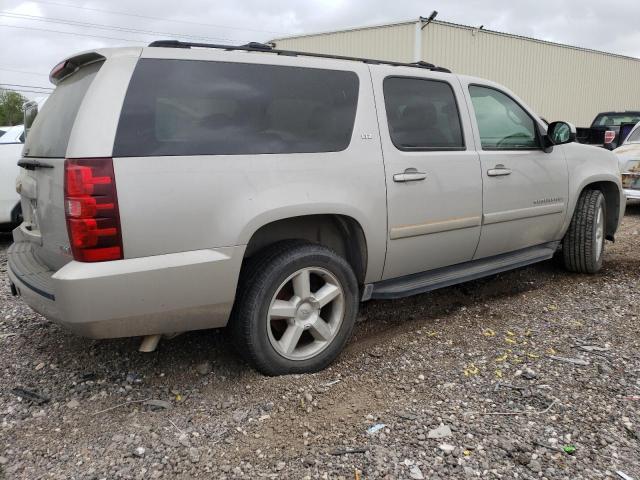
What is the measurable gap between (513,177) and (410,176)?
1.13 metres

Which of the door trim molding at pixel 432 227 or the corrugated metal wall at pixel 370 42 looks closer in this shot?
the door trim molding at pixel 432 227

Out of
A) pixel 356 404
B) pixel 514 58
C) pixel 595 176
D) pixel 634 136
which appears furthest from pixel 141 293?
pixel 514 58

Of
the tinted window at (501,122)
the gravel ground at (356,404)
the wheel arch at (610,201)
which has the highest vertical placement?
the tinted window at (501,122)

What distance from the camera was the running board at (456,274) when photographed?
3471 millimetres

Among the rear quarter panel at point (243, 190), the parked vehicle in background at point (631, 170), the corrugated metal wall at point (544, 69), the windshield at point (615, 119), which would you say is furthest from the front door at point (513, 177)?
the corrugated metal wall at point (544, 69)

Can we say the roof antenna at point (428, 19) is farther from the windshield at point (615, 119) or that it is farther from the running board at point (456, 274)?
the running board at point (456, 274)

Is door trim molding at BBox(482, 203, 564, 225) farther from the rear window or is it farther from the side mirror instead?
the rear window

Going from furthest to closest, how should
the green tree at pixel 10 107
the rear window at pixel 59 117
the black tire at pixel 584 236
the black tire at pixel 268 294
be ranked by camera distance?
the green tree at pixel 10 107
the black tire at pixel 584 236
the black tire at pixel 268 294
the rear window at pixel 59 117

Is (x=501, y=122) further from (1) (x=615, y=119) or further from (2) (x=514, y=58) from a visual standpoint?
(2) (x=514, y=58)

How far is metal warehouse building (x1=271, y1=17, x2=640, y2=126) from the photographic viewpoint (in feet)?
53.3

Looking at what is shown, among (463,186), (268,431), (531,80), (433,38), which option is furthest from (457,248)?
(531,80)

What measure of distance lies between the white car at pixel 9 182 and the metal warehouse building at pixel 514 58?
12.1 metres

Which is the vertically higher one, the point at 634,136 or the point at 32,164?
the point at 32,164

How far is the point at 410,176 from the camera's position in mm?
3332
